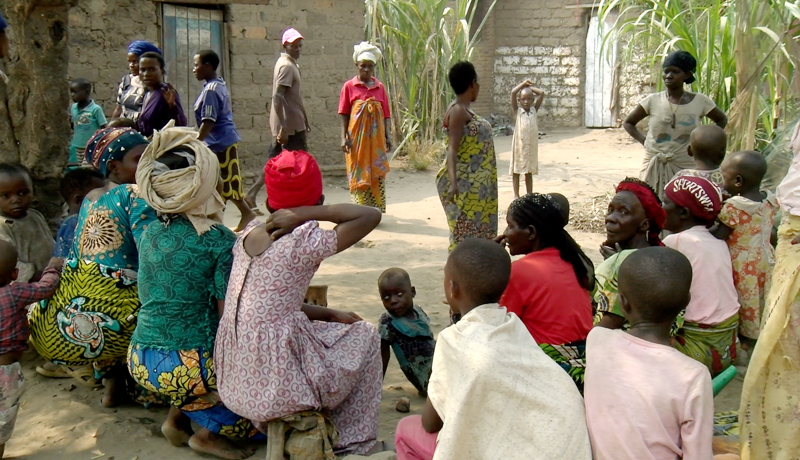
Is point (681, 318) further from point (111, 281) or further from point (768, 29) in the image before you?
point (768, 29)

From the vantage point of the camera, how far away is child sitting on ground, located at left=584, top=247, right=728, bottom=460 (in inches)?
78.5

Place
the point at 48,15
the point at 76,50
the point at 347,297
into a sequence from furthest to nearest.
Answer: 1. the point at 76,50
2. the point at 347,297
3. the point at 48,15

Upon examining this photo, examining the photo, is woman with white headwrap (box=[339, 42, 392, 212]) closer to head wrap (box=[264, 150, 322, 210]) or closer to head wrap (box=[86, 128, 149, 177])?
head wrap (box=[86, 128, 149, 177])

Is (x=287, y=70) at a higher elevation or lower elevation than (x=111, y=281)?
higher

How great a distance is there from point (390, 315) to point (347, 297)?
181 cm

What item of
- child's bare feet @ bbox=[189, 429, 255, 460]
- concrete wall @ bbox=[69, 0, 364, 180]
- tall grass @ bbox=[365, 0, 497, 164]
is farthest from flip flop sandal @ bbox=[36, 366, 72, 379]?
tall grass @ bbox=[365, 0, 497, 164]

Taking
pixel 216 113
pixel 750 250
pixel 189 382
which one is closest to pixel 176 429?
pixel 189 382

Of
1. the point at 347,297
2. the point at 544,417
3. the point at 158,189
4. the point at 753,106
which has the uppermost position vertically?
the point at 753,106

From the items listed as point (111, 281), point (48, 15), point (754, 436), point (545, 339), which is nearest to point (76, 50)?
point (48, 15)

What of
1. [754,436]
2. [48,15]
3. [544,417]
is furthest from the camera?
[48,15]

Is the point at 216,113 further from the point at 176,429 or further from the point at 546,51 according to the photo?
the point at 546,51

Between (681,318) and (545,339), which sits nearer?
(545,339)

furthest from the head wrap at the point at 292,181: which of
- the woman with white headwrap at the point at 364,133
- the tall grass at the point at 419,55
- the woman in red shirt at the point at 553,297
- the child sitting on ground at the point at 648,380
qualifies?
the tall grass at the point at 419,55

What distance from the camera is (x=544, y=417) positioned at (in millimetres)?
2135
